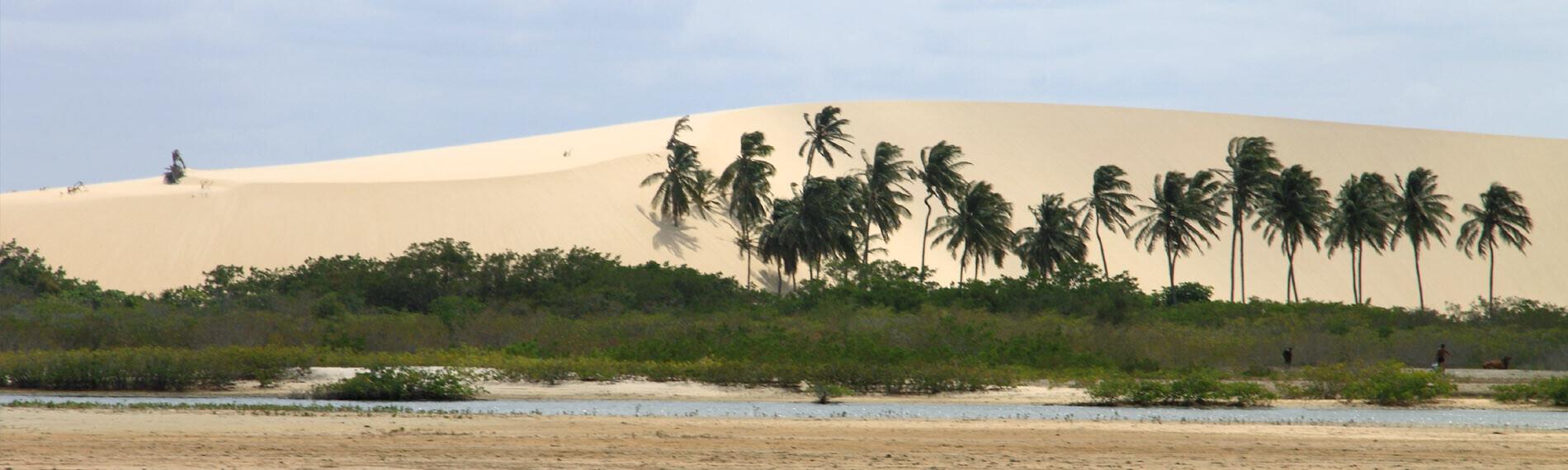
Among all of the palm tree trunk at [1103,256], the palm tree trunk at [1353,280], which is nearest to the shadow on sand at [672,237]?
the palm tree trunk at [1103,256]

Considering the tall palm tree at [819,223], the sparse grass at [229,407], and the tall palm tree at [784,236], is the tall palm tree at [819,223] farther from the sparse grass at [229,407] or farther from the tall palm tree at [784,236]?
the sparse grass at [229,407]

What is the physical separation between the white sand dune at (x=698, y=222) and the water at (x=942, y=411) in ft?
113

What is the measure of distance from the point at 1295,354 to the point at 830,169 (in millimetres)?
41203

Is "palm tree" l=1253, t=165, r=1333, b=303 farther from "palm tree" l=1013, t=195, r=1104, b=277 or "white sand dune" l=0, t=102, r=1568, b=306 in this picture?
"white sand dune" l=0, t=102, r=1568, b=306

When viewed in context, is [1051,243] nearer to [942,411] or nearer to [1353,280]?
[1353,280]

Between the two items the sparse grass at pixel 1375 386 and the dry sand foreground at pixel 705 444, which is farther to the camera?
the sparse grass at pixel 1375 386

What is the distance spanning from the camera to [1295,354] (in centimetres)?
3491

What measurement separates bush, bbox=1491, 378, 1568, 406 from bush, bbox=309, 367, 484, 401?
16742 mm

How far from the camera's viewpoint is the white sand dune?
59844mm

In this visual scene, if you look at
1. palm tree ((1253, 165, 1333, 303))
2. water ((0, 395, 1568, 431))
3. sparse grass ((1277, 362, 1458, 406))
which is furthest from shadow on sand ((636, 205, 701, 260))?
sparse grass ((1277, 362, 1458, 406))

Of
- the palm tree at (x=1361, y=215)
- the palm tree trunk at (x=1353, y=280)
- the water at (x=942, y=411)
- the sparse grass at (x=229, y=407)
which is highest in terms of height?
the palm tree at (x=1361, y=215)

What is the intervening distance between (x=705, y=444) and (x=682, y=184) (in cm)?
4323

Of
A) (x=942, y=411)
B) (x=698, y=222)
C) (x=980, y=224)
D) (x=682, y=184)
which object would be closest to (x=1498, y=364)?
(x=942, y=411)

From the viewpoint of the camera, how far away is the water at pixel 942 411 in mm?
20922
